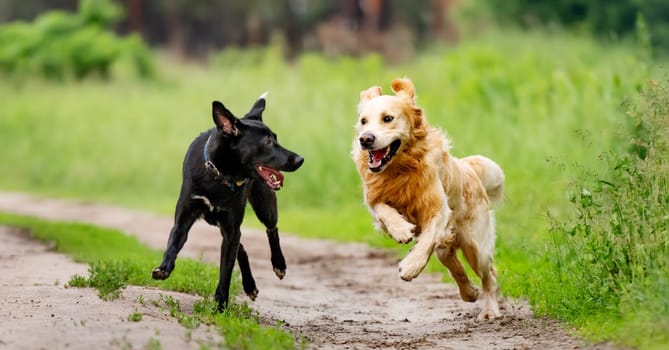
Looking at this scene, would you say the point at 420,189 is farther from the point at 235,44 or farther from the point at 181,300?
the point at 235,44

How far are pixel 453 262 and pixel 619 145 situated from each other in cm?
474

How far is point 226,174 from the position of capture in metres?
8.55

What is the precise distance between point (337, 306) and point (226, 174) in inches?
100

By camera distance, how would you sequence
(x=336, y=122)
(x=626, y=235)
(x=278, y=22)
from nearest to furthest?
(x=626, y=235) → (x=336, y=122) → (x=278, y=22)

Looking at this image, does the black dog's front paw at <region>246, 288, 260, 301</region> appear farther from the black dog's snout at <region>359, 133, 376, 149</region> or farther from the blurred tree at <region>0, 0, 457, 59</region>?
the blurred tree at <region>0, 0, 457, 59</region>

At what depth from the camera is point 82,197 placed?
2436 centimetres

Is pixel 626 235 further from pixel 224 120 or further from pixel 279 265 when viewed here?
pixel 279 265

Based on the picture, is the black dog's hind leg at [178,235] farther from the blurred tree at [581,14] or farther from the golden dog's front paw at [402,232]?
the blurred tree at [581,14]

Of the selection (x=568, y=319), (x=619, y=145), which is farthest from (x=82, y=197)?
(x=568, y=319)

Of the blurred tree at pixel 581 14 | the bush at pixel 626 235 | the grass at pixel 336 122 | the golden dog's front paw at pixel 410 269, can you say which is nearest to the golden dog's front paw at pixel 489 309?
the grass at pixel 336 122

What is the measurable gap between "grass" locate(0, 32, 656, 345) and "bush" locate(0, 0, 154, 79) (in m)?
0.92

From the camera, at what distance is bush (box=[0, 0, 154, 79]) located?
35.7 metres

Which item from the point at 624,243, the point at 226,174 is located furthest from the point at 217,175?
the point at 624,243

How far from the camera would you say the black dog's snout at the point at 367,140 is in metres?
8.17
